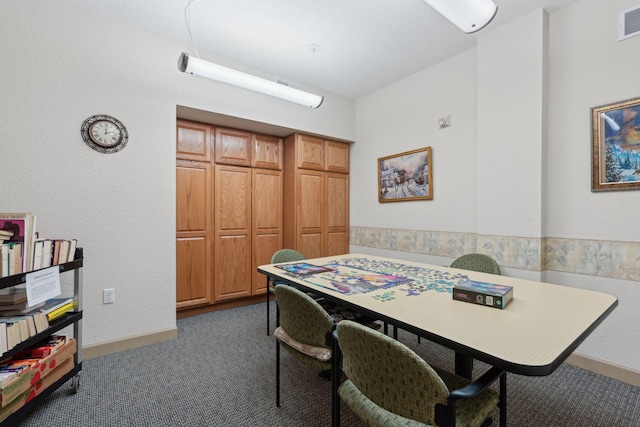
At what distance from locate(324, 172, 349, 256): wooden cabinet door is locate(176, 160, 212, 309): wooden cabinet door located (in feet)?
5.26

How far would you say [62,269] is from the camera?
188 centimetres

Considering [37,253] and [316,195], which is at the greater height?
[316,195]

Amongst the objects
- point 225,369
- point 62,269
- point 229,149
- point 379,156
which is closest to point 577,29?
point 379,156

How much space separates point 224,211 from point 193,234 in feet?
1.46

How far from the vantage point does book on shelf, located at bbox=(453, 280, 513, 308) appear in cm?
138

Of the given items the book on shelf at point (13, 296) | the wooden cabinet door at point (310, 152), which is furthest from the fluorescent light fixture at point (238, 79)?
the book on shelf at point (13, 296)

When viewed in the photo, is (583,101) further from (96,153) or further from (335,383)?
(96,153)

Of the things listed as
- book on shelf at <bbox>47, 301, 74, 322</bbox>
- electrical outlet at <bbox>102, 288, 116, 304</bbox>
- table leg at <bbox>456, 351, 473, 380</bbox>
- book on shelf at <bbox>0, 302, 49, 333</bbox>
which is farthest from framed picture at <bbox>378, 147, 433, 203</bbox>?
book on shelf at <bbox>0, 302, 49, 333</bbox>

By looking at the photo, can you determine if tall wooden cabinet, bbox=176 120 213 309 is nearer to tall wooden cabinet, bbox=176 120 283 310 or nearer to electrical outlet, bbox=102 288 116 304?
tall wooden cabinet, bbox=176 120 283 310

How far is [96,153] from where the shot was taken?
2463mm

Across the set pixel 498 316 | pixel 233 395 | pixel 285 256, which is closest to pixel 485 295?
pixel 498 316

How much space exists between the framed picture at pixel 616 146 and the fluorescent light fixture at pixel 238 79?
7.45 feet

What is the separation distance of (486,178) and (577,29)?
1295 millimetres

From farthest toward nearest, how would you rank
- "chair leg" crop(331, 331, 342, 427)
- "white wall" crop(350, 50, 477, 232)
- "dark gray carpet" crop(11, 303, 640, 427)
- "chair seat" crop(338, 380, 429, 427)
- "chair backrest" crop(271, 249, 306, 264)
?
"white wall" crop(350, 50, 477, 232)
"chair backrest" crop(271, 249, 306, 264)
"dark gray carpet" crop(11, 303, 640, 427)
"chair leg" crop(331, 331, 342, 427)
"chair seat" crop(338, 380, 429, 427)
